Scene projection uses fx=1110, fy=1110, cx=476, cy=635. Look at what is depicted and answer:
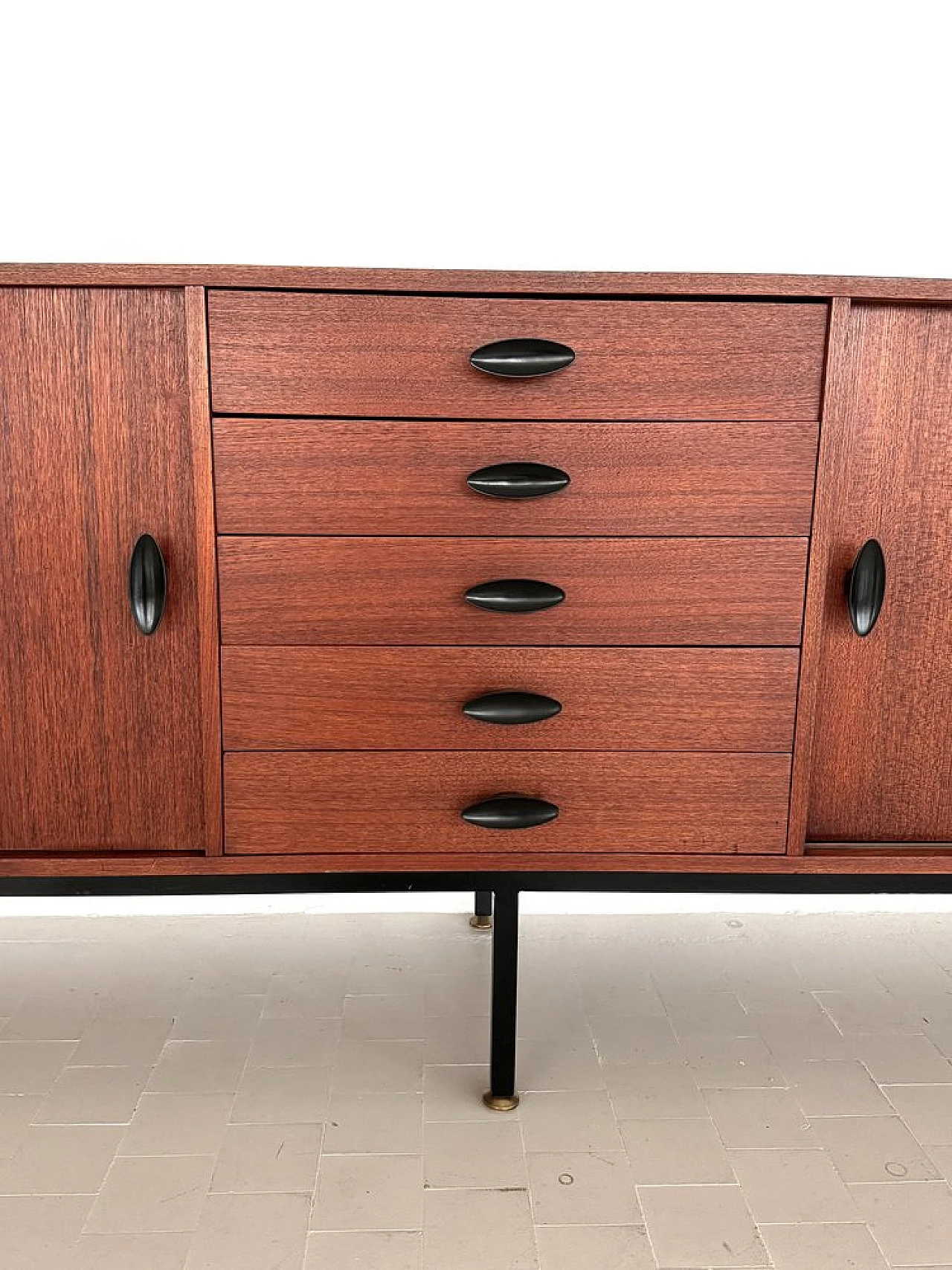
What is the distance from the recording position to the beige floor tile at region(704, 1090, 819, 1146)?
→ 1.60 m

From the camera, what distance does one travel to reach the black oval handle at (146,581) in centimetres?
145

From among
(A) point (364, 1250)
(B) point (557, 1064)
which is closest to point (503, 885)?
(B) point (557, 1064)

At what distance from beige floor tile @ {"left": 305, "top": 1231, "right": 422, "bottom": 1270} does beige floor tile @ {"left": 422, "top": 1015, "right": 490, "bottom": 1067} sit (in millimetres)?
377

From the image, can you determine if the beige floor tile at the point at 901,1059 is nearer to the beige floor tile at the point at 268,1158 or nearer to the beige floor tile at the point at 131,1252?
the beige floor tile at the point at 268,1158

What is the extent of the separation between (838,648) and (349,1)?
1.49 meters

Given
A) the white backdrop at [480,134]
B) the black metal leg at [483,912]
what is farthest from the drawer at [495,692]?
the white backdrop at [480,134]

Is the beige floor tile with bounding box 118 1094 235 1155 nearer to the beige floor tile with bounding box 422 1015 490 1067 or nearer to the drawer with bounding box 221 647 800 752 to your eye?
the beige floor tile with bounding box 422 1015 490 1067

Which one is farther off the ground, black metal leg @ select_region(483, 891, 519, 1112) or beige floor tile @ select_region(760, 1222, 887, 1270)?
black metal leg @ select_region(483, 891, 519, 1112)

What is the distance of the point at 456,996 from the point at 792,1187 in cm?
67

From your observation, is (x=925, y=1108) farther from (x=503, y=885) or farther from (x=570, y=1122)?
(x=503, y=885)

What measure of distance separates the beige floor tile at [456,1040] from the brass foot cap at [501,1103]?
0.11 meters

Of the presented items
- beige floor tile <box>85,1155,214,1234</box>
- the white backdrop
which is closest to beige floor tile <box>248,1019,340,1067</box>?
beige floor tile <box>85,1155,214,1234</box>

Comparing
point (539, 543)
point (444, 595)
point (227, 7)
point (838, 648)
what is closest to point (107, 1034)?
point (444, 595)

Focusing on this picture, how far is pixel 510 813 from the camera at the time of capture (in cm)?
152
